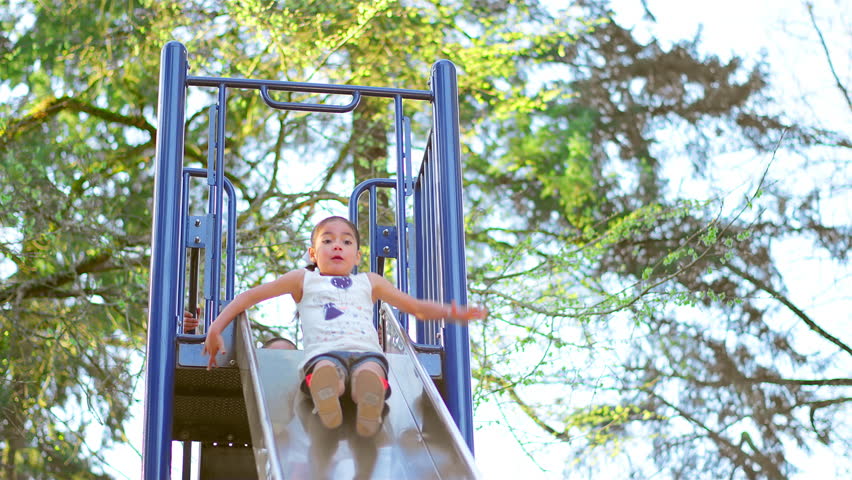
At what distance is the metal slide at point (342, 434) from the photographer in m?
2.92

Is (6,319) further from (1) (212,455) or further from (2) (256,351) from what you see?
(2) (256,351)

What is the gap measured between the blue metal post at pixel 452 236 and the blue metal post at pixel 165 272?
0.96 metres

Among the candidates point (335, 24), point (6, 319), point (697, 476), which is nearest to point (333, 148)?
point (335, 24)

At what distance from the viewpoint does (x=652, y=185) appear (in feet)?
38.9

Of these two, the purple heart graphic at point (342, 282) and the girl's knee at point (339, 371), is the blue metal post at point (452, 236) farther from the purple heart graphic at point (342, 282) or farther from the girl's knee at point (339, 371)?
the girl's knee at point (339, 371)

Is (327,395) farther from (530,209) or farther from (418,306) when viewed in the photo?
(530,209)

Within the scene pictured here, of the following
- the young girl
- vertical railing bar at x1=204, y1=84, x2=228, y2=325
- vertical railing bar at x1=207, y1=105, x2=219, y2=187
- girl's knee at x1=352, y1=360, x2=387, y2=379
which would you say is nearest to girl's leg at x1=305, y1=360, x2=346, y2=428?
the young girl

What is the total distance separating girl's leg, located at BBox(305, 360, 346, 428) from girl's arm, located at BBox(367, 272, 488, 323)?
0.52m

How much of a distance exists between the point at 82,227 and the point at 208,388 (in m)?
4.86

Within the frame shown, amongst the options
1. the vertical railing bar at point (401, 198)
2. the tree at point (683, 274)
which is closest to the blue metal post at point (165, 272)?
the vertical railing bar at point (401, 198)

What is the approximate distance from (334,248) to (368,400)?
0.74 meters

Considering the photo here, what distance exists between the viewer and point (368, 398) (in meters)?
3.18

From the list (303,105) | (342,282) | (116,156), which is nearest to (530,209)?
→ (116,156)

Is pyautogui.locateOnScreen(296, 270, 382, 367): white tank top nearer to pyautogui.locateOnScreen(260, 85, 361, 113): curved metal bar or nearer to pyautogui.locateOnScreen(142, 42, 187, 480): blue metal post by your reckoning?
pyautogui.locateOnScreen(142, 42, 187, 480): blue metal post
